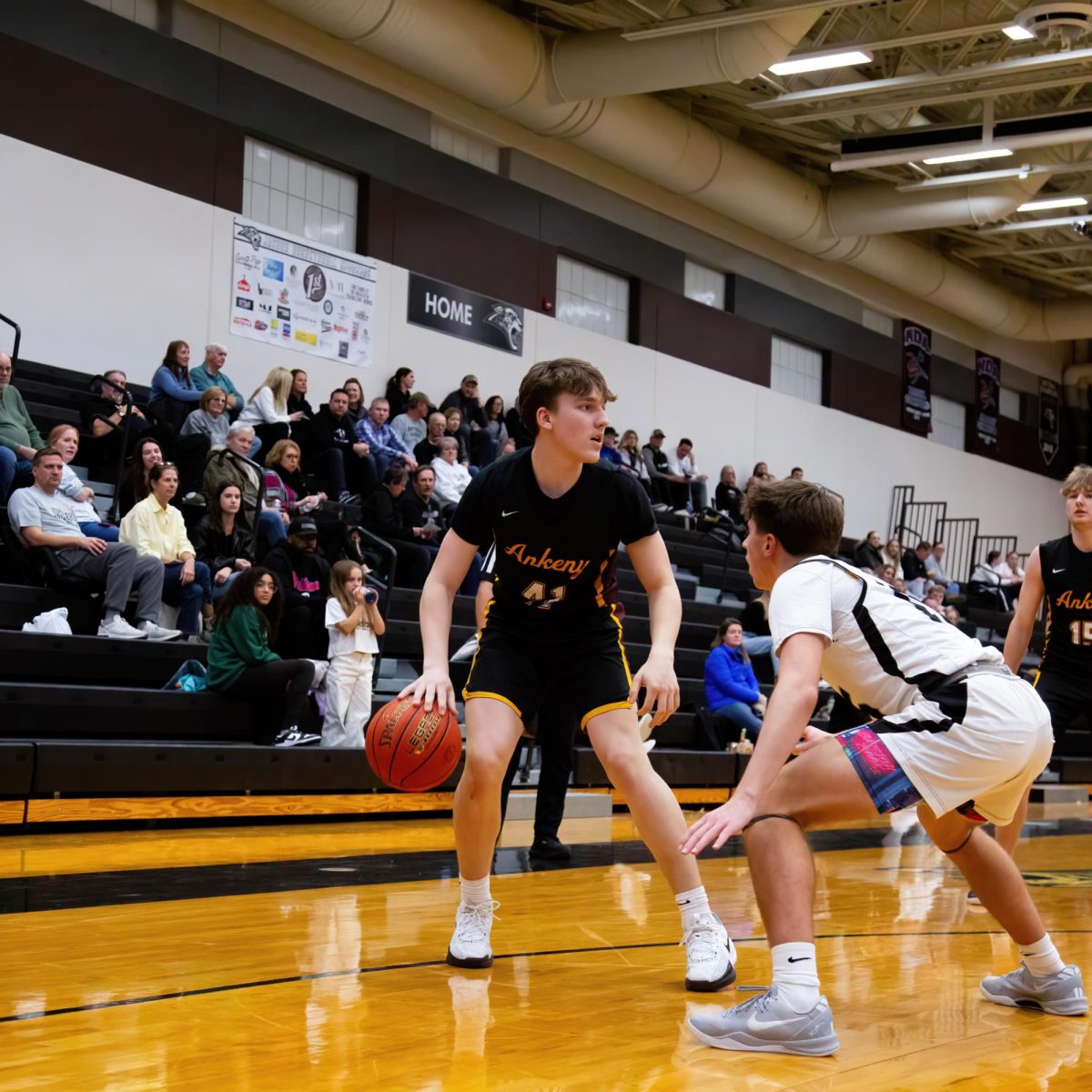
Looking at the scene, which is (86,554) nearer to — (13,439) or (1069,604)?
(13,439)

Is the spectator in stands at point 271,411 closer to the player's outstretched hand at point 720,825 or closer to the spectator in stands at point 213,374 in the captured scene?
the spectator in stands at point 213,374

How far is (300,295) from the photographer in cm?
1369

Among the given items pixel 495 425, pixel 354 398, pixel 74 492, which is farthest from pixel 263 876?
pixel 495 425

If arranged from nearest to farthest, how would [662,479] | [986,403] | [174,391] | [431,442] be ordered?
[174,391], [431,442], [662,479], [986,403]

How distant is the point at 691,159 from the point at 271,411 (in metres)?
7.33

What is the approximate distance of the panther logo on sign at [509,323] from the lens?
1582 cm

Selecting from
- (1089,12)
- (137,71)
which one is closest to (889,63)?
(1089,12)

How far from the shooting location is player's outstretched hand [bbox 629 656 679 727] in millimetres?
3262

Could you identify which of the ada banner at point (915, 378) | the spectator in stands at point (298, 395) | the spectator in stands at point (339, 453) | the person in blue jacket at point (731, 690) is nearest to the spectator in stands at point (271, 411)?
the spectator in stands at point (298, 395)

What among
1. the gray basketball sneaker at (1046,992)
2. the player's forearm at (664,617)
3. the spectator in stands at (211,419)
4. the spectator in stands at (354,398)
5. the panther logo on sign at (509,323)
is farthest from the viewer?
the panther logo on sign at (509,323)

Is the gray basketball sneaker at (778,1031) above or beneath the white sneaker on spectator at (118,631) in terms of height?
beneath

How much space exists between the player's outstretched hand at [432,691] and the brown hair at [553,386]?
0.66 m

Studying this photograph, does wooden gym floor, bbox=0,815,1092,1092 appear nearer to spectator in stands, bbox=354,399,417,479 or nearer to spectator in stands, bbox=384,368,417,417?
spectator in stands, bbox=354,399,417,479

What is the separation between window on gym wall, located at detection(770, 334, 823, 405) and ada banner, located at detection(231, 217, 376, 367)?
25.7 feet
